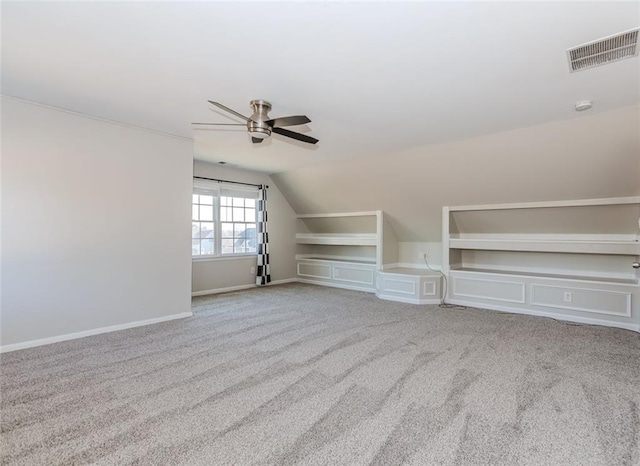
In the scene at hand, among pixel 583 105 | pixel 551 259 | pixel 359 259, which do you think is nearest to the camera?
pixel 583 105

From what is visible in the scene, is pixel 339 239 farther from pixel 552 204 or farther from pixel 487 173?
pixel 552 204

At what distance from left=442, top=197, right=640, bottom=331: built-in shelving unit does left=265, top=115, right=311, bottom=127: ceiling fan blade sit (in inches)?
138

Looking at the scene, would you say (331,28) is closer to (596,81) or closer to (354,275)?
(596,81)

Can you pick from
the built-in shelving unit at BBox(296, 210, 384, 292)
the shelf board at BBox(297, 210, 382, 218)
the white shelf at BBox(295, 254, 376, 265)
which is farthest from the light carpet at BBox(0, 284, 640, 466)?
the white shelf at BBox(295, 254, 376, 265)

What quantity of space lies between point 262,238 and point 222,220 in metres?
0.87

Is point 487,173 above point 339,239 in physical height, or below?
above

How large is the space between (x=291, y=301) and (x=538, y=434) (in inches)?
155

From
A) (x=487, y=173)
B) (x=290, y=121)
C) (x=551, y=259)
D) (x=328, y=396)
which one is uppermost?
(x=290, y=121)

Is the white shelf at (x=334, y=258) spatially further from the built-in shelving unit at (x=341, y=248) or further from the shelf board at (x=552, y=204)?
the shelf board at (x=552, y=204)

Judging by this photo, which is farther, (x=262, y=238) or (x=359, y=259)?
(x=359, y=259)

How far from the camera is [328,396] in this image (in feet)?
7.82

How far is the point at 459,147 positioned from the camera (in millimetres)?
4465

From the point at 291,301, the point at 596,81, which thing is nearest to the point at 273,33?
the point at 596,81

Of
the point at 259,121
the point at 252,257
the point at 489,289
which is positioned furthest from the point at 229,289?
the point at 489,289
